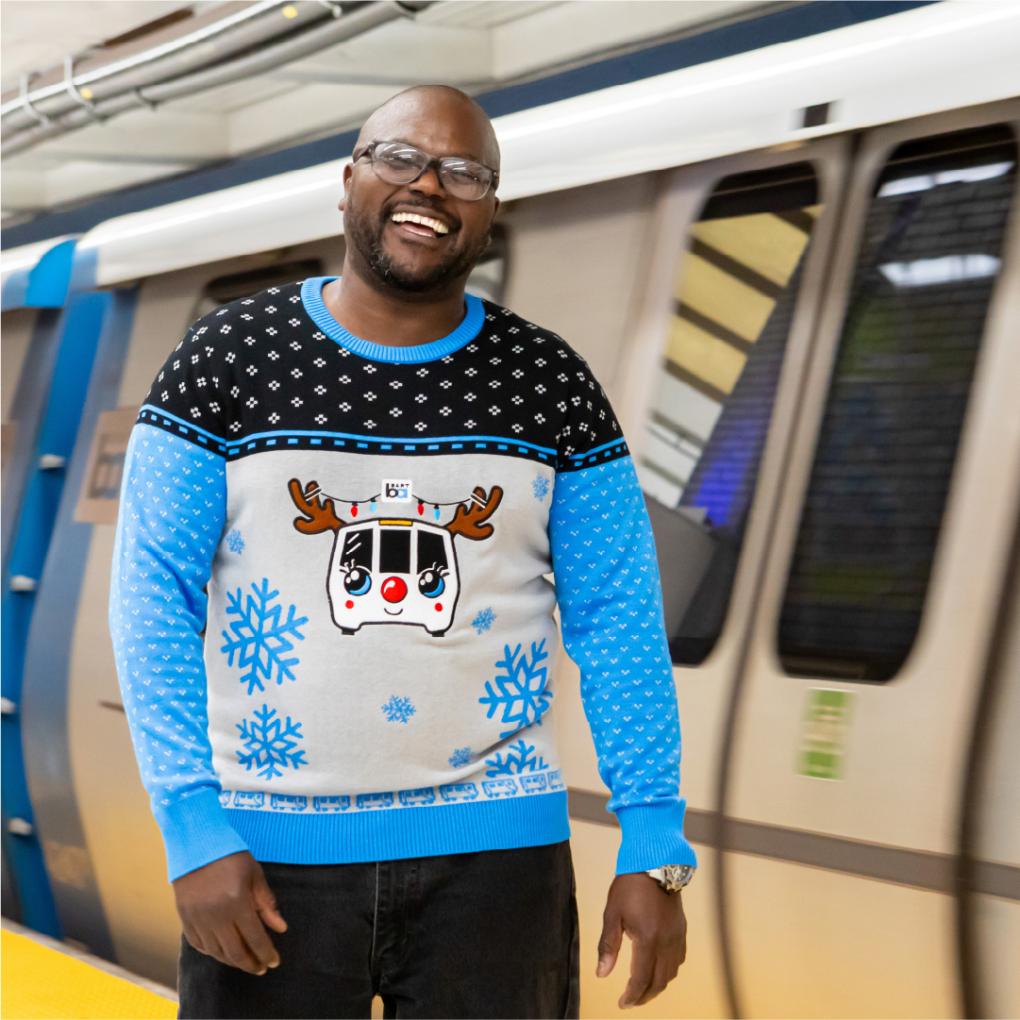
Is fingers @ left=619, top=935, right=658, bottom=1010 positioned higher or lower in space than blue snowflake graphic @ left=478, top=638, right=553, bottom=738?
lower

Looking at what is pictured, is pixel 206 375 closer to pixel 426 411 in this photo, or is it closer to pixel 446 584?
pixel 426 411

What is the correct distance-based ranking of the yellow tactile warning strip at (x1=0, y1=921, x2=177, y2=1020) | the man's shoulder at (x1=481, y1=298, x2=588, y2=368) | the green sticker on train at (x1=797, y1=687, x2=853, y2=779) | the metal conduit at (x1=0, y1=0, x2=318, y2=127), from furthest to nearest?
1. the metal conduit at (x1=0, y1=0, x2=318, y2=127)
2. the yellow tactile warning strip at (x1=0, y1=921, x2=177, y2=1020)
3. the green sticker on train at (x1=797, y1=687, x2=853, y2=779)
4. the man's shoulder at (x1=481, y1=298, x2=588, y2=368)

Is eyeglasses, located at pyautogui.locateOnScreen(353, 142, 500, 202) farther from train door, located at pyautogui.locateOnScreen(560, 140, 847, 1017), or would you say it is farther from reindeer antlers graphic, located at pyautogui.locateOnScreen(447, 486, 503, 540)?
train door, located at pyautogui.locateOnScreen(560, 140, 847, 1017)

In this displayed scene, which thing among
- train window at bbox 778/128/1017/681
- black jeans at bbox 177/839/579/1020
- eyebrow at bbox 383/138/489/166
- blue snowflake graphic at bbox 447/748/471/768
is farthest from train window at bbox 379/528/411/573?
train window at bbox 778/128/1017/681

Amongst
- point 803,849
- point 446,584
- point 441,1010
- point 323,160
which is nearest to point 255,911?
point 441,1010

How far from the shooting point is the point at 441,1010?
1.60 metres

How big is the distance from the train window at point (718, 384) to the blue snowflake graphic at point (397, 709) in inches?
45.0

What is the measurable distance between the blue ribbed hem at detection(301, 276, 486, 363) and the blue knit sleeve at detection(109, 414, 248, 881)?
0.20m

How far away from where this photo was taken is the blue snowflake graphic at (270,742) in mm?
1562

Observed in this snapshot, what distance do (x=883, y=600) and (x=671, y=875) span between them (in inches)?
33.9

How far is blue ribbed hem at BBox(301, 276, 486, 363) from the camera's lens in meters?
1.63

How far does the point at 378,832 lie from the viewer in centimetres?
158

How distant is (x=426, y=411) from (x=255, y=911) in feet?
1.82

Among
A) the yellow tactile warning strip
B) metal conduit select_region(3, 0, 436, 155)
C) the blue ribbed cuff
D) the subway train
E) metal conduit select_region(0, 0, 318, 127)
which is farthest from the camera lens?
metal conduit select_region(0, 0, 318, 127)
